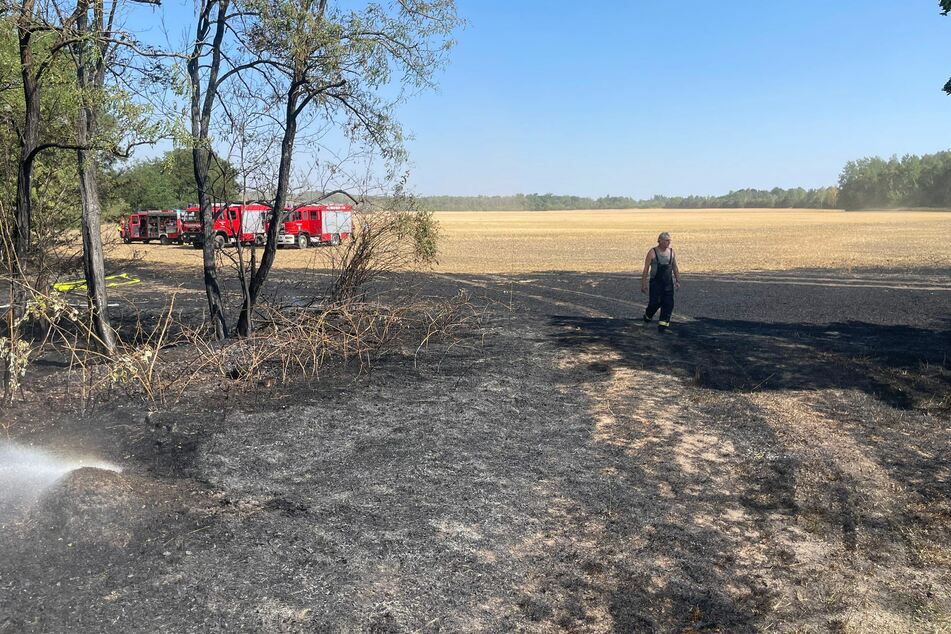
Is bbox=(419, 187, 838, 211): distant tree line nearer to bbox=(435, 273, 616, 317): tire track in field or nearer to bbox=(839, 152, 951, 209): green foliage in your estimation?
bbox=(839, 152, 951, 209): green foliage

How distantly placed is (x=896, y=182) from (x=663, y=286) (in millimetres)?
127882

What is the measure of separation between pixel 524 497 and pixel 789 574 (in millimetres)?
1980

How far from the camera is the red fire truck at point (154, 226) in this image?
4006 cm

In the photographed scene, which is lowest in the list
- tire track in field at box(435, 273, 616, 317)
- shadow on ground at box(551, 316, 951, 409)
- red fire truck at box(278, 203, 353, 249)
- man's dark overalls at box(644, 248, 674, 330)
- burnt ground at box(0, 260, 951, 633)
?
burnt ground at box(0, 260, 951, 633)

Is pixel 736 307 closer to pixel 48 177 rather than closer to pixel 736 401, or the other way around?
pixel 736 401

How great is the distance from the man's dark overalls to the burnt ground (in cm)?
163

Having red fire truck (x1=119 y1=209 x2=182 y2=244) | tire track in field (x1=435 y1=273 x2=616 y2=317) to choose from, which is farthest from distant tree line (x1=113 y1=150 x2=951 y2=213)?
tire track in field (x1=435 y1=273 x2=616 y2=317)

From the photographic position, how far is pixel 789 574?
4652 mm

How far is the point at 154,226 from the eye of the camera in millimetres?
40969

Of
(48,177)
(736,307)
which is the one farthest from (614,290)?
(48,177)

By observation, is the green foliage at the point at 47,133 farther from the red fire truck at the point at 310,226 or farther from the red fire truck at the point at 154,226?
the red fire truck at the point at 154,226

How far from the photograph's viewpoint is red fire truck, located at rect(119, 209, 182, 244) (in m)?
40.1

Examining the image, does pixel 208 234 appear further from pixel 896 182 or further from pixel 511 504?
pixel 896 182

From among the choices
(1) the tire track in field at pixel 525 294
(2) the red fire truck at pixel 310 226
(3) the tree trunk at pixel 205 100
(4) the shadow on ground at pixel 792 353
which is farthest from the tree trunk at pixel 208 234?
(2) the red fire truck at pixel 310 226
